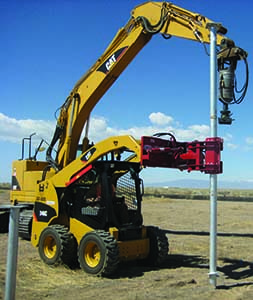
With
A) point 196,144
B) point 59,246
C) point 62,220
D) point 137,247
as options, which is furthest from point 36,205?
point 196,144

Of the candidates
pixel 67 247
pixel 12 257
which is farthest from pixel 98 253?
pixel 12 257

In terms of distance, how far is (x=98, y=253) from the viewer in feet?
32.5

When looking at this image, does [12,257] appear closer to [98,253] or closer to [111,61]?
[98,253]

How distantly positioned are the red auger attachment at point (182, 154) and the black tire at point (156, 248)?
207 centimetres

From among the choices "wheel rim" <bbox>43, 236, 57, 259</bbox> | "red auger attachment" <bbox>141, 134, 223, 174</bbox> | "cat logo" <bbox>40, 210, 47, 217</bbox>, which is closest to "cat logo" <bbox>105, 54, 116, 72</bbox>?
"red auger attachment" <bbox>141, 134, 223, 174</bbox>

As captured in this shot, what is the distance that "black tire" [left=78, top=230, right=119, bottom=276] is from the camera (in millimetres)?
9438

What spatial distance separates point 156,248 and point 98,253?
152cm

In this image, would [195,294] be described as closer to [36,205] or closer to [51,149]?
[36,205]

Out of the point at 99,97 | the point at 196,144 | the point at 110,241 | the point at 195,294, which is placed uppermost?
the point at 99,97

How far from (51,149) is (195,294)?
7.04 meters

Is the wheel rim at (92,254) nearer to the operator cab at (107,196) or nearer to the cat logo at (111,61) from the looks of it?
the operator cab at (107,196)

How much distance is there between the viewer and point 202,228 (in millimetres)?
19609

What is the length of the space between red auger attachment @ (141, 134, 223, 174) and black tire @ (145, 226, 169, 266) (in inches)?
81.6

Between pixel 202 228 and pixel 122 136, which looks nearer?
pixel 122 136
